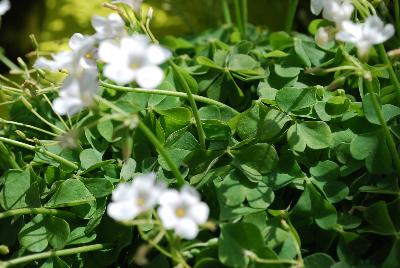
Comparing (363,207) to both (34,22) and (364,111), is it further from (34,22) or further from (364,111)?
(34,22)

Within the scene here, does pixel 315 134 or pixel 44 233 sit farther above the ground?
pixel 315 134

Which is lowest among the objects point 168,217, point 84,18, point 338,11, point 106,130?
point 84,18

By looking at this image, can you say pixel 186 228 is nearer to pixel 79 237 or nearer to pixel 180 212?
pixel 180 212

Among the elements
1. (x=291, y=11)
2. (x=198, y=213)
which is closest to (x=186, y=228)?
(x=198, y=213)

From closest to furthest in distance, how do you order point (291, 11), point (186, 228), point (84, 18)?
point (186, 228), point (291, 11), point (84, 18)

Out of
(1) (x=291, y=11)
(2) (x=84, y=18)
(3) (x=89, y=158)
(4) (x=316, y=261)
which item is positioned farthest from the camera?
(2) (x=84, y=18)

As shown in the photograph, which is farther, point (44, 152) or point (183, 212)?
point (44, 152)

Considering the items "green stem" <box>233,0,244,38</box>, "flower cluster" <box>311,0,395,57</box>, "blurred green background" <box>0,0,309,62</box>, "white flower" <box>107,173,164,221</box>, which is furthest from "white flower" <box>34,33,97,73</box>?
"blurred green background" <box>0,0,309,62</box>

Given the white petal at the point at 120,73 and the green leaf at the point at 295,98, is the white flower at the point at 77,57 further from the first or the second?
the green leaf at the point at 295,98
